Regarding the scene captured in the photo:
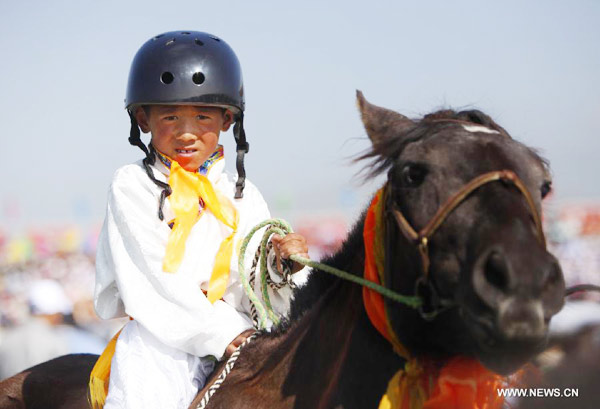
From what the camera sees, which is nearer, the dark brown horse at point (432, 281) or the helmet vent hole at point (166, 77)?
the dark brown horse at point (432, 281)

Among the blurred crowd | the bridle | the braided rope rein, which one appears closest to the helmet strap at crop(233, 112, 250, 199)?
the braided rope rein

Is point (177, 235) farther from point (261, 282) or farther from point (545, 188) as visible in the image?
point (545, 188)

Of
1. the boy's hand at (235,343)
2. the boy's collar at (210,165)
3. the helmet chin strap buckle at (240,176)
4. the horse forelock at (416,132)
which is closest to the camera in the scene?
the horse forelock at (416,132)

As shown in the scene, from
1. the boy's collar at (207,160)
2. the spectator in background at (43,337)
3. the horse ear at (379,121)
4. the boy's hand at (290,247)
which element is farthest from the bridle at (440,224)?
the spectator in background at (43,337)

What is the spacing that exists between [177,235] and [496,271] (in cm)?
176

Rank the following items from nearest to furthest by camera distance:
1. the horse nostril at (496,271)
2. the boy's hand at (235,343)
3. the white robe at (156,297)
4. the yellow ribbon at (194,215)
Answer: the horse nostril at (496,271)
the white robe at (156,297)
the boy's hand at (235,343)
the yellow ribbon at (194,215)

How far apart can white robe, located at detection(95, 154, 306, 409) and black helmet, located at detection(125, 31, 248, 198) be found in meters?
0.40

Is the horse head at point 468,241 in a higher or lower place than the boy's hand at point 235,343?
higher

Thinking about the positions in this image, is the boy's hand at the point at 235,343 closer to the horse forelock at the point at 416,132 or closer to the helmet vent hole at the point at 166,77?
the horse forelock at the point at 416,132

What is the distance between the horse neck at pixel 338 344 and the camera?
2.32 meters

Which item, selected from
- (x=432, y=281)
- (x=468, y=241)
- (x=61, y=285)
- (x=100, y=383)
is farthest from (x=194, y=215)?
(x=61, y=285)

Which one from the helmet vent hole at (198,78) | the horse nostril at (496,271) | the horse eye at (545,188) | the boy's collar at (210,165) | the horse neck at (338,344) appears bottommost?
the horse neck at (338,344)

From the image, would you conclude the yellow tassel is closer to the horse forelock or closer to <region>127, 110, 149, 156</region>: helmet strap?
<region>127, 110, 149, 156</region>: helmet strap

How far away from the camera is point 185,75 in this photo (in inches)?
134
